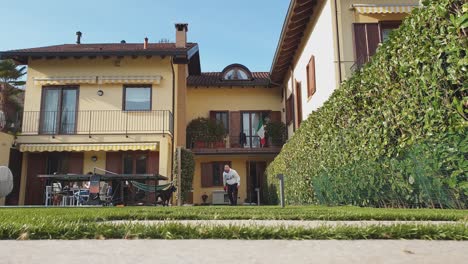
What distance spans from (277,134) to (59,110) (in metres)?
11.1

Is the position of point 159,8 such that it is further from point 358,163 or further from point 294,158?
point 358,163

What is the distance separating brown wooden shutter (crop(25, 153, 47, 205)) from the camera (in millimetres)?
17031

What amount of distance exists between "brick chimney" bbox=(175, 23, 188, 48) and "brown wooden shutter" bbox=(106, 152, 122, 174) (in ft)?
22.3

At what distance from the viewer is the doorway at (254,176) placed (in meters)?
21.9

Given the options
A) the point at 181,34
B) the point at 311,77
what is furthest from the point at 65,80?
the point at 311,77

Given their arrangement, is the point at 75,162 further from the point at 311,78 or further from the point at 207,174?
the point at 311,78

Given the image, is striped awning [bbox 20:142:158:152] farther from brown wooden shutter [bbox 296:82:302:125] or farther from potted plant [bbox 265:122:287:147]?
potted plant [bbox 265:122:287:147]

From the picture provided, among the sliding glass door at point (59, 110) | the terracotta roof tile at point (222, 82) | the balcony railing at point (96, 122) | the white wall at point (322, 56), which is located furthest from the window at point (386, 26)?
the sliding glass door at point (59, 110)

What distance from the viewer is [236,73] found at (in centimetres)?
2348

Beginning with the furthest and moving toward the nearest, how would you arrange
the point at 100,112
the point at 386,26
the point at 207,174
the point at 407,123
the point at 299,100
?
1. the point at 207,174
2. the point at 100,112
3. the point at 299,100
4. the point at 386,26
5. the point at 407,123

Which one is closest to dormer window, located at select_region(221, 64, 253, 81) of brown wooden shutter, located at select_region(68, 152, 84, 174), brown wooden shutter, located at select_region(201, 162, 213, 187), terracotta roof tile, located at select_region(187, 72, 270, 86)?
terracotta roof tile, located at select_region(187, 72, 270, 86)

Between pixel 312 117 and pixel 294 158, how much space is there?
203 centimetres
